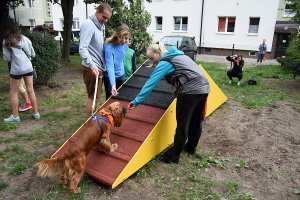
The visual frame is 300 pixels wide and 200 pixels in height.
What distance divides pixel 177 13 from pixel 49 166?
21.8 metres

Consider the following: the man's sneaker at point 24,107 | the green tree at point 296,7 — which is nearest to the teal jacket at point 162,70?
the man's sneaker at point 24,107

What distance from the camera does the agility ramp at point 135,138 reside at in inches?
130

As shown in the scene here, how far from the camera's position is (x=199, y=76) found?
3494mm

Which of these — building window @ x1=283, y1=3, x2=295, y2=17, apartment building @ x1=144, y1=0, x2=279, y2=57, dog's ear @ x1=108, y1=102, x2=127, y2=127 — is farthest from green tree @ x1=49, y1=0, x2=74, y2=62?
apartment building @ x1=144, y1=0, x2=279, y2=57

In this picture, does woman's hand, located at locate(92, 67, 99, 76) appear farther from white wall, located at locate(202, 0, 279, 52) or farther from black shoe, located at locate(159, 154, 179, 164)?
white wall, located at locate(202, 0, 279, 52)

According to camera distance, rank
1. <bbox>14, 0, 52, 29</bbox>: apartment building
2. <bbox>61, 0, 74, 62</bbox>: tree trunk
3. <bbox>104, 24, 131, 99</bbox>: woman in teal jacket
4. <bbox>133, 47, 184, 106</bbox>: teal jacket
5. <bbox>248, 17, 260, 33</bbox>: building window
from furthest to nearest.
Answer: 1. <bbox>14, 0, 52, 29</bbox>: apartment building
2. <bbox>248, 17, 260, 33</bbox>: building window
3. <bbox>61, 0, 74, 62</bbox>: tree trunk
4. <bbox>104, 24, 131, 99</bbox>: woman in teal jacket
5. <bbox>133, 47, 184, 106</bbox>: teal jacket

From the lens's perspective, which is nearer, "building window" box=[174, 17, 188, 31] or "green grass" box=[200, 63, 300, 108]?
"green grass" box=[200, 63, 300, 108]

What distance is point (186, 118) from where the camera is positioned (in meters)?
3.58

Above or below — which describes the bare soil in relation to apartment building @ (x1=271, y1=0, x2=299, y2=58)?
below

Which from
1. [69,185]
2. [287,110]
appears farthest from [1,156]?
[287,110]

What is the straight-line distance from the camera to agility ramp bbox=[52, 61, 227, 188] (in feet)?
10.8

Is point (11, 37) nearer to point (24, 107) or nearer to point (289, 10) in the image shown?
point (24, 107)

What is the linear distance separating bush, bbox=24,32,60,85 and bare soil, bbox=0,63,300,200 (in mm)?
2711

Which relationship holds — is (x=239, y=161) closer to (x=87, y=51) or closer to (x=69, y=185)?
→ (x=69, y=185)
